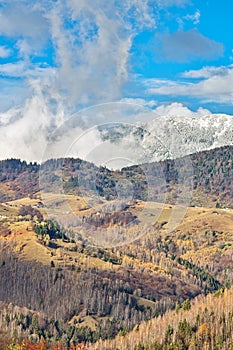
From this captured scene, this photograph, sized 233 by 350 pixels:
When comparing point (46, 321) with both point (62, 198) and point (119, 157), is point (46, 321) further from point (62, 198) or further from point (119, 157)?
point (119, 157)

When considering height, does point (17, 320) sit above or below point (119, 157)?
below

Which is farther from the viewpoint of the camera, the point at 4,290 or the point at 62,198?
the point at 4,290

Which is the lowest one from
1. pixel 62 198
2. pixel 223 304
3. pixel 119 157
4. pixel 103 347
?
pixel 103 347

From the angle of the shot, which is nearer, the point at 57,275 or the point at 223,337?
the point at 223,337

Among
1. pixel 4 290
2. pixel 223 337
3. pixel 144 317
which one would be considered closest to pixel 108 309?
pixel 144 317

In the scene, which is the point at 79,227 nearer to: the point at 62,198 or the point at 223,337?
the point at 62,198

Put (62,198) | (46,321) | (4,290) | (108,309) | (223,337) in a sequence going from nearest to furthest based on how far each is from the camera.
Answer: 1. (223,337)
2. (62,198)
3. (46,321)
4. (108,309)
5. (4,290)

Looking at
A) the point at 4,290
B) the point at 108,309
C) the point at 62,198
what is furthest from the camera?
the point at 4,290

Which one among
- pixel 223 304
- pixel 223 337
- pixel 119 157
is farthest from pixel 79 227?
pixel 119 157

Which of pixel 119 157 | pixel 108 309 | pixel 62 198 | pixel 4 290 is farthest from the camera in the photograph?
pixel 4 290
